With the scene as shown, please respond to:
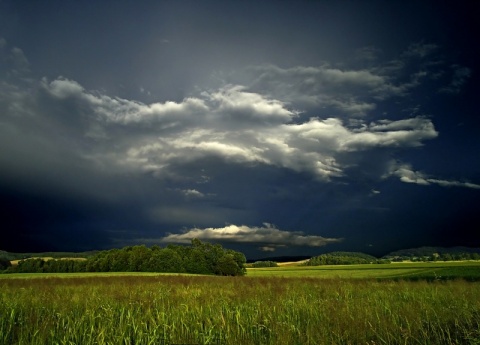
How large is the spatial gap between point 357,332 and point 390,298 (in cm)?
545

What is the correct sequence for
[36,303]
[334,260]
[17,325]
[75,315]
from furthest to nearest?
[334,260], [36,303], [75,315], [17,325]

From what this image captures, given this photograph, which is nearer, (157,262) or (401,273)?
(401,273)

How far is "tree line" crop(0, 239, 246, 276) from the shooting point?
78.6 metres

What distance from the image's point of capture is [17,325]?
5934mm

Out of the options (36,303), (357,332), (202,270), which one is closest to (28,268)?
(202,270)

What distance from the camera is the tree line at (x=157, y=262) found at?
3095 inches

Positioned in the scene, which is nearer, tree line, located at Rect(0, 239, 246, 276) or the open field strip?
the open field strip

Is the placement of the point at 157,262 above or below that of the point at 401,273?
above

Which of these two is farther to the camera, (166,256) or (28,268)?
(28,268)

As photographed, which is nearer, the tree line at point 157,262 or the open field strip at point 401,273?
the open field strip at point 401,273

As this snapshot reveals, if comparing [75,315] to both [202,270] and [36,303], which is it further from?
[202,270]

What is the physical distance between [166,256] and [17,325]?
7644cm

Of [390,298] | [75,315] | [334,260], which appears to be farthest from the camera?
[334,260]

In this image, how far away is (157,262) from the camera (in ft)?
256
